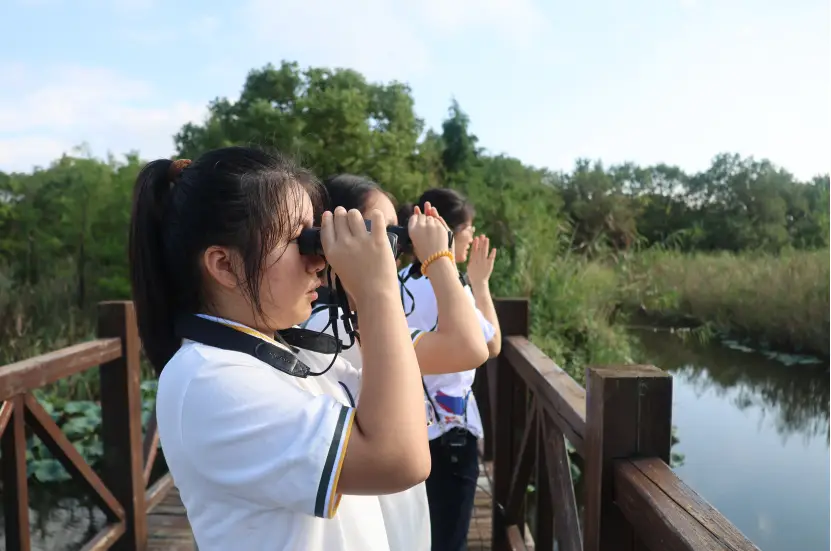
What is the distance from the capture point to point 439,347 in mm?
1303

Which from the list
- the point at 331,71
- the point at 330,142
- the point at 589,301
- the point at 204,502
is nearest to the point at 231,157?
the point at 204,502

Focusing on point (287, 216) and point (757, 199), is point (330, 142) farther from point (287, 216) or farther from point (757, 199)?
point (757, 199)

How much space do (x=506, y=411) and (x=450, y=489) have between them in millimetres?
862

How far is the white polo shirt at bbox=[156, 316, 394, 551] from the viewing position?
0.72m

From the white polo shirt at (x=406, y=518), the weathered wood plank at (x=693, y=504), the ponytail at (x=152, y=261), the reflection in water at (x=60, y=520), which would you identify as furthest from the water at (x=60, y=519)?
the weathered wood plank at (x=693, y=504)

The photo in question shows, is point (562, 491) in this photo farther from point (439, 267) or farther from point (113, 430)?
point (113, 430)

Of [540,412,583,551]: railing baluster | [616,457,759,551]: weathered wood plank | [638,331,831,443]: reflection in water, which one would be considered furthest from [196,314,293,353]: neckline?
[638,331,831,443]: reflection in water

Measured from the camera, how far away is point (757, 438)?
21.1 feet

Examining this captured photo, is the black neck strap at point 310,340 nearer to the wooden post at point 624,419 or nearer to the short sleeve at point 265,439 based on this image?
the short sleeve at point 265,439

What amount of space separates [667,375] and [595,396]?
0.13 metres

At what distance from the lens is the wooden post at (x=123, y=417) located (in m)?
2.43

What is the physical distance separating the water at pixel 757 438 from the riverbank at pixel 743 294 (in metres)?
0.42

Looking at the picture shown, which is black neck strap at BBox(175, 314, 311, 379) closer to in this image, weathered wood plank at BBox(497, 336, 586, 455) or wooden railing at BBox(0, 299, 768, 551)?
wooden railing at BBox(0, 299, 768, 551)

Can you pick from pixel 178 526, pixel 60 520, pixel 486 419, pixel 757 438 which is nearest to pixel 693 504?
pixel 178 526
